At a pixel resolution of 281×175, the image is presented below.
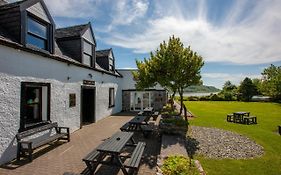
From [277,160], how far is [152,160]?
495cm

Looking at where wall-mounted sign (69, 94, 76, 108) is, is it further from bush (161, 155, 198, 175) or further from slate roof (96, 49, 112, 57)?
slate roof (96, 49, 112, 57)

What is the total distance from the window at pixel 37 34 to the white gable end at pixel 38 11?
28 cm

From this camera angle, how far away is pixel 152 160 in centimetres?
773

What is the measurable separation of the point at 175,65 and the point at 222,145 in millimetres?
4798

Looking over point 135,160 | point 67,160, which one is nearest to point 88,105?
point 67,160

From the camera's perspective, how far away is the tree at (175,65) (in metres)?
11.5

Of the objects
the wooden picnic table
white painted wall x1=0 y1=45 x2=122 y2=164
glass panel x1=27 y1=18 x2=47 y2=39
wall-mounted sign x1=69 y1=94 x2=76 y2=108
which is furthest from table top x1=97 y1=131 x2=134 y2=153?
the wooden picnic table

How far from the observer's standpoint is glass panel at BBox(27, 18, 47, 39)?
931 cm

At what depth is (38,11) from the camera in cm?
969

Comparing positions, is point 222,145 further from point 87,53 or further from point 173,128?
point 87,53

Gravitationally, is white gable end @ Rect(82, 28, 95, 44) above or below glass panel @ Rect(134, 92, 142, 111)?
above

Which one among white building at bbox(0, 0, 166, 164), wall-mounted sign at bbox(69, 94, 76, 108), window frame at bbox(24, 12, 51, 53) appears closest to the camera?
white building at bbox(0, 0, 166, 164)

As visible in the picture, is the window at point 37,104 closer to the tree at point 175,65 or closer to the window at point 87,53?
the window at point 87,53

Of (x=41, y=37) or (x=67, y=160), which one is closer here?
(x=67, y=160)
